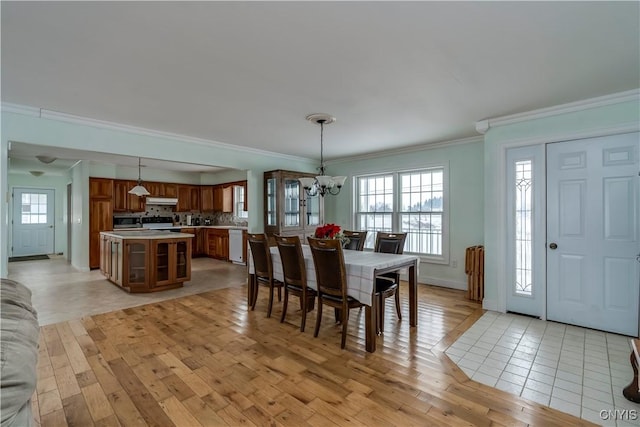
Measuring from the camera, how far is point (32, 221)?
866cm

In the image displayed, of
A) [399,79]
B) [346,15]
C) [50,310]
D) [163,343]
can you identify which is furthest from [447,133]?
[50,310]

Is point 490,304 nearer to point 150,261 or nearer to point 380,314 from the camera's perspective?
point 380,314

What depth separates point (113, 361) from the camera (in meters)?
2.58

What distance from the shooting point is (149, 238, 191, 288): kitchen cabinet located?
4832 mm

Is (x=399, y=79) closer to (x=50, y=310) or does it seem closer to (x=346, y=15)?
(x=346, y=15)

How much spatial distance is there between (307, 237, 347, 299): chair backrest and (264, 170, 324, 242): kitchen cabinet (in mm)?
2473

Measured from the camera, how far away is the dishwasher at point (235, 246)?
7.55 meters

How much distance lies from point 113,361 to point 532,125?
5.04 metres

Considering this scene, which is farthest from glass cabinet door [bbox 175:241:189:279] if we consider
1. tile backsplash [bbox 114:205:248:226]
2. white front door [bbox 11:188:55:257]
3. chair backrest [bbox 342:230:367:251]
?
white front door [bbox 11:188:55:257]

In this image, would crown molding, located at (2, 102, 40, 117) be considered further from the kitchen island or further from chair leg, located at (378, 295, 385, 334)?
chair leg, located at (378, 295, 385, 334)

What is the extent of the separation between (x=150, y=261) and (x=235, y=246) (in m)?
2.96

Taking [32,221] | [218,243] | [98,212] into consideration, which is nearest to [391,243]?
[218,243]

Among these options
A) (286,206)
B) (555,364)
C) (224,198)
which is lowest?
(555,364)

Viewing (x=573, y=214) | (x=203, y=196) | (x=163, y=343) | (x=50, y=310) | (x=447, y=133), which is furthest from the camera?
(x=203, y=196)
